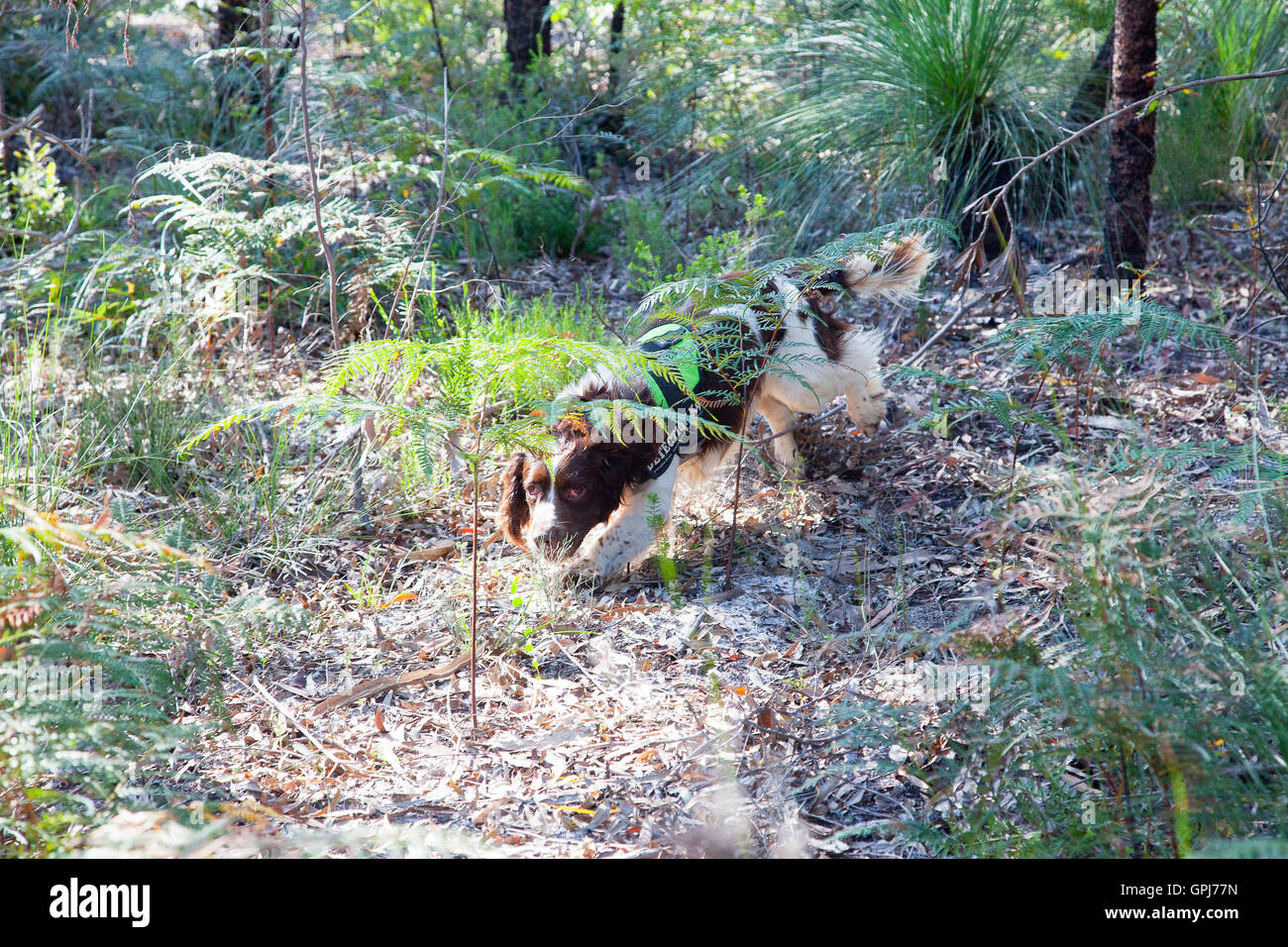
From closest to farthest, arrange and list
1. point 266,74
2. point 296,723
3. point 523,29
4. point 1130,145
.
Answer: point 296,723, point 1130,145, point 266,74, point 523,29

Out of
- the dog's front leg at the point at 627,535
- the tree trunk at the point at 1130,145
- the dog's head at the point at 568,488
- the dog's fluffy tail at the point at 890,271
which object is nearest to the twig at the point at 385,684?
the dog's head at the point at 568,488

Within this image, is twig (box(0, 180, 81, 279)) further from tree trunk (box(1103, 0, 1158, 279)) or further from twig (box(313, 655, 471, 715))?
tree trunk (box(1103, 0, 1158, 279))

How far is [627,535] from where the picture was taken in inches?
155

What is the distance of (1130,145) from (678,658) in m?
3.77

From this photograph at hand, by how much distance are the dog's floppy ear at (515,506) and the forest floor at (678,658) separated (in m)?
0.13

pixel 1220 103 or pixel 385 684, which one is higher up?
pixel 1220 103

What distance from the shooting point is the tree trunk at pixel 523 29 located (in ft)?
27.8

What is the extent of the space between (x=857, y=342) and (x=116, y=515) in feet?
10.7

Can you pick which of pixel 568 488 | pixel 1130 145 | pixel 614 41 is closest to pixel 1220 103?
pixel 1130 145

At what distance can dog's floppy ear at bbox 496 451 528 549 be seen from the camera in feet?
12.9

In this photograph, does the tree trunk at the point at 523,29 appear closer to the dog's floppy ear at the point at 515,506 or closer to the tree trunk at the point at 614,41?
the tree trunk at the point at 614,41

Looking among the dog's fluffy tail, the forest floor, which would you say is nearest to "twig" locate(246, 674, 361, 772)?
the forest floor

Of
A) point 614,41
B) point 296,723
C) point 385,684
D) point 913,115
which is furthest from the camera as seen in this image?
point 614,41

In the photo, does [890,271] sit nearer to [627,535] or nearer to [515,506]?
[627,535]
